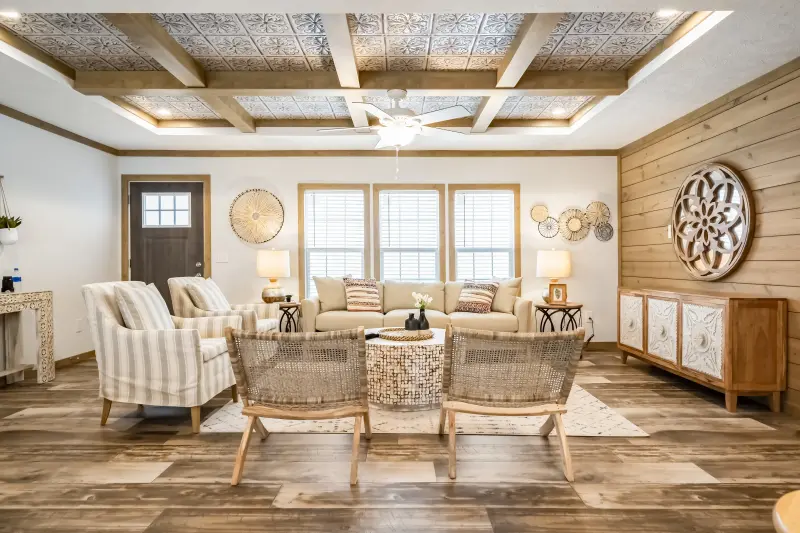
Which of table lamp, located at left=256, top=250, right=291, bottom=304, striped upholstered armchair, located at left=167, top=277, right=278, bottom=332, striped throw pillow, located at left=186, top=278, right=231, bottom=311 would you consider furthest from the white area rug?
table lamp, located at left=256, top=250, right=291, bottom=304

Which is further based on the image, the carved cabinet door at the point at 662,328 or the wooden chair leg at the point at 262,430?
the carved cabinet door at the point at 662,328

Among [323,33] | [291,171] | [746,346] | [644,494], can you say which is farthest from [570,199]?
[644,494]

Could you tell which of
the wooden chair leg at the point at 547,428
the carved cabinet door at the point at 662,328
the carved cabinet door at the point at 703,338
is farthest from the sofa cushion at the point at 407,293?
the wooden chair leg at the point at 547,428

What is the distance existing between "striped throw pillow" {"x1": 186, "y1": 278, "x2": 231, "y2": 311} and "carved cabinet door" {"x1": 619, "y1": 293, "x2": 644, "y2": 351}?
169 inches

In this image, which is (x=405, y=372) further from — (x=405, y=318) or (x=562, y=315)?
(x=562, y=315)

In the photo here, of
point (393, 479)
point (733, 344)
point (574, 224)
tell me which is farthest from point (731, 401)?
point (574, 224)

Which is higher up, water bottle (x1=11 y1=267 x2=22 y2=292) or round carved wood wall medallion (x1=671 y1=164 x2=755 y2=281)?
round carved wood wall medallion (x1=671 y1=164 x2=755 y2=281)

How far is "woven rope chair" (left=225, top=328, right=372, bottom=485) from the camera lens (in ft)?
7.68

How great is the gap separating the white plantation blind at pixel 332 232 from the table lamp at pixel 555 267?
236cm

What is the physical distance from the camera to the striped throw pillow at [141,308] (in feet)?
10.8

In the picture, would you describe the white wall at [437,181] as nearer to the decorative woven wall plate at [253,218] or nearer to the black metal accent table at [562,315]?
the decorative woven wall plate at [253,218]

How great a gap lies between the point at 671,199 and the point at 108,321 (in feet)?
17.5

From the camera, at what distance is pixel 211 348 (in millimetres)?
3381

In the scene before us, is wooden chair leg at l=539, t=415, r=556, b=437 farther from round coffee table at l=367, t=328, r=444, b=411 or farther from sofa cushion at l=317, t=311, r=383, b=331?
sofa cushion at l=317, t=311, r=383, b=331
